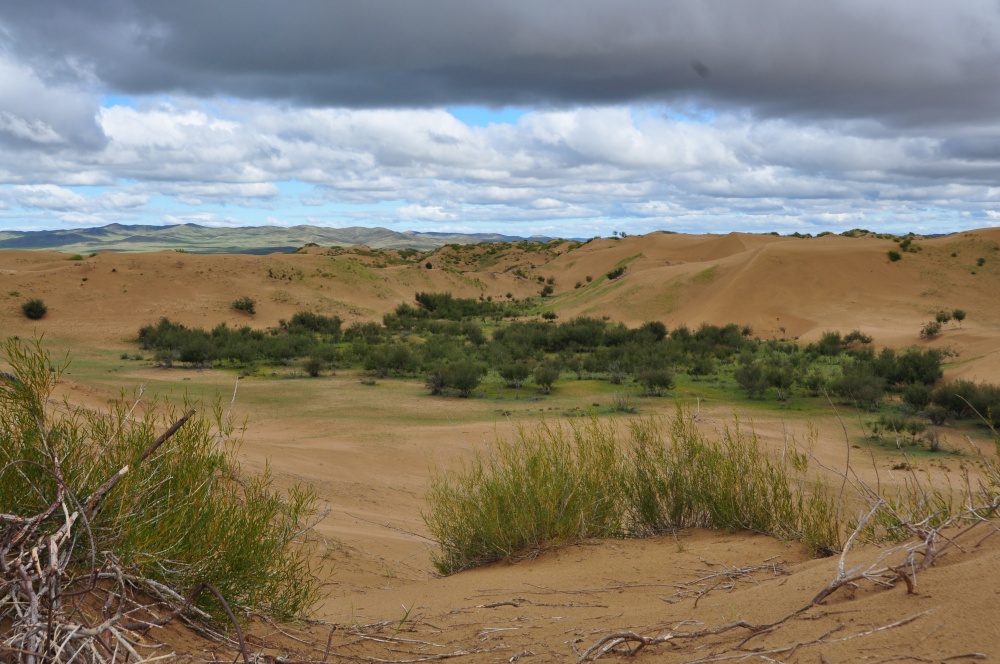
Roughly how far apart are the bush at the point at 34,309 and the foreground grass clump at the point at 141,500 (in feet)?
145

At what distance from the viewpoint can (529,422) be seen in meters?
20.2

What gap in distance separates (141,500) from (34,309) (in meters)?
45.6

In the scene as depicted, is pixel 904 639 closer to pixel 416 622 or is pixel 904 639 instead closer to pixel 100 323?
pixel 416 622

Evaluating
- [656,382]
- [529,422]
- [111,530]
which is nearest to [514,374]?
[656,382]

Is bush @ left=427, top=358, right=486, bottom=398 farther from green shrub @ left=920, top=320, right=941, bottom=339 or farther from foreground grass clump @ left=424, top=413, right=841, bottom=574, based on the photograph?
green shrub @ left=920, top=320, right=941, bottom=339

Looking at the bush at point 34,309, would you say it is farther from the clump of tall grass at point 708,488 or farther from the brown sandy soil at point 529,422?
the clump of tall grass at point 708,488

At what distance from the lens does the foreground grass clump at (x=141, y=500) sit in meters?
4.32

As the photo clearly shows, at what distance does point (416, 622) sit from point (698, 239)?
85.5 m

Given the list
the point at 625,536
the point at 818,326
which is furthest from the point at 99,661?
the point at 818,326

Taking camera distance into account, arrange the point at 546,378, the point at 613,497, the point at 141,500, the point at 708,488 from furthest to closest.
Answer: the point at 546,378
the point at 613,497
the point at 708,488
the point at 141,500

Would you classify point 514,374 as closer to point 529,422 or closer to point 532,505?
point 529,422

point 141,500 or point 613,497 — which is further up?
point 141,500

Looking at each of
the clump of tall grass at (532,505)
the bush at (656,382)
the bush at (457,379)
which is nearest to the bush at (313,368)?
the bush at (457,379)

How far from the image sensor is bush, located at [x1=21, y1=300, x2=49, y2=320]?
4391 centimetres
